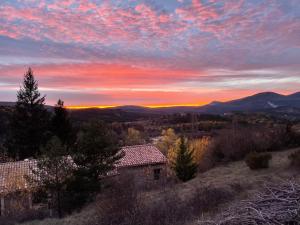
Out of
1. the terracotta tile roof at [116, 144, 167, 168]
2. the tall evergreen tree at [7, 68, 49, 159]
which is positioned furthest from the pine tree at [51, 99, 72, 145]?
the terracotta tile roof at [116, 144, 167, 168]

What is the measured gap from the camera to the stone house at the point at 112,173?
21.3 meters

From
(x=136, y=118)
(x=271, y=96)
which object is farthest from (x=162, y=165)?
(x=271, y=96)

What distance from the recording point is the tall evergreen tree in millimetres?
33469

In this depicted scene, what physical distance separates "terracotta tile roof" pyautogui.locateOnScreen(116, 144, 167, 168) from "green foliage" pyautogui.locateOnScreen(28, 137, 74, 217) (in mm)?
14453

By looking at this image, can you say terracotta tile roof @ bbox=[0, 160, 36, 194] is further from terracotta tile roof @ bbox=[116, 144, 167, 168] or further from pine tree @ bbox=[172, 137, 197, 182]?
pine tree @ bbox=[172, 137, 197, 182]

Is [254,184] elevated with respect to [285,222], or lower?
lower

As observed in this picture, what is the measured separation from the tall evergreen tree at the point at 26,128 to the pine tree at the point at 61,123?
2.90 feet

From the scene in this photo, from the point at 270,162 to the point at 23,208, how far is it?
1672 centimetres

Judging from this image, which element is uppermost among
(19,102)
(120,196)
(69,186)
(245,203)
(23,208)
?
(19,102)

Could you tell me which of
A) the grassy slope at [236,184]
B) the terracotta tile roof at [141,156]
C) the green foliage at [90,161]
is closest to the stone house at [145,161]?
the terracotta tile roof at [141,156]

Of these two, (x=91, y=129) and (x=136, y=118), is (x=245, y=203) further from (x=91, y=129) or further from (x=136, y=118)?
(x=136, y=118)

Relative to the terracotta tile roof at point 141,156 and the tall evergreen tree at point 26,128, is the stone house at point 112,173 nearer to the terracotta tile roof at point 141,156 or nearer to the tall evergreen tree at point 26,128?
the terracotta tile roof at point 141,156

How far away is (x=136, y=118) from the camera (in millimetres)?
116375

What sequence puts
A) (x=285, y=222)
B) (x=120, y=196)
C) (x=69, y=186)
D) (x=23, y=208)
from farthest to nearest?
(x=23, y=208) → (x=69, y=186) → (x=120, y=196) → (x=285, y=222)
